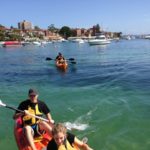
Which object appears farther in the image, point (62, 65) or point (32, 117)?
point (62, 65)

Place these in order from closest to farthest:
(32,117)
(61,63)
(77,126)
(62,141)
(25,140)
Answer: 1. (62,141)
2. (25,140)
3. (32,117)
4. (77,126)
5. (61,63)

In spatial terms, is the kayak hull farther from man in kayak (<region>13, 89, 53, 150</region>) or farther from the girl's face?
the girl's face

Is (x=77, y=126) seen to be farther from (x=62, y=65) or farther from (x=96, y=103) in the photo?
(x=62, y=65)

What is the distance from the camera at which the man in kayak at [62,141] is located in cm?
626

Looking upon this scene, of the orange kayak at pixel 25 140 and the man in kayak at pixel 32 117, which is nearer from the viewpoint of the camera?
the orange kayak at pixel 25 140

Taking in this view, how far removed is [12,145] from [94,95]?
7.95 meters

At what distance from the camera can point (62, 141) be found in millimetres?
6504

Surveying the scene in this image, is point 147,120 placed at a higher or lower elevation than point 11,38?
higher

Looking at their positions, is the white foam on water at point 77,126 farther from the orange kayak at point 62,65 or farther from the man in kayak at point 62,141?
the orange kayak at point 62,65

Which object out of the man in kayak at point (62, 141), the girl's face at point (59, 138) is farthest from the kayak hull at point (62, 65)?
the girl's face at point (59, 138)

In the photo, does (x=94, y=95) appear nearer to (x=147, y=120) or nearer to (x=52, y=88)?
(x=52, y=88)

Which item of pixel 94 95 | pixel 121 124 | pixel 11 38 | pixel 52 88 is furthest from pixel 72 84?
pixel 11 38

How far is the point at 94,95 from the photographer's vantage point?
18625 millimetres

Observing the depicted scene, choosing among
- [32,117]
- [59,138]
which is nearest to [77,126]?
[32,117]
